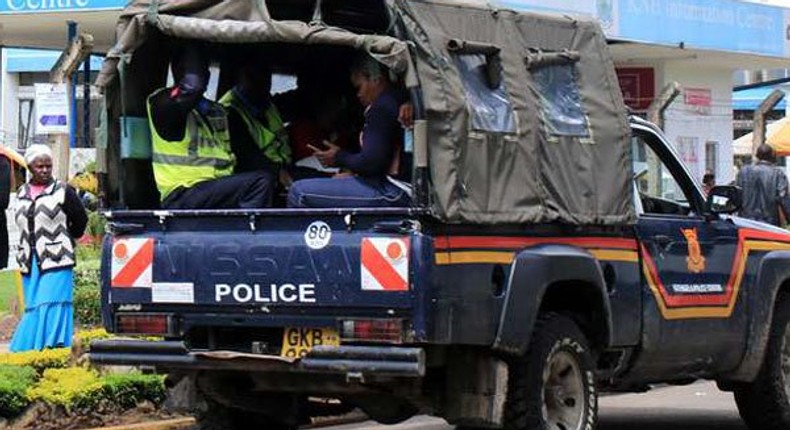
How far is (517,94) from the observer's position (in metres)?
8.36

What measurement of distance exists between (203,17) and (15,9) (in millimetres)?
15023

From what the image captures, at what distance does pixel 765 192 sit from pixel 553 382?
956cm

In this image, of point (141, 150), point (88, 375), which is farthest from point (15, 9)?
point (141, 150)

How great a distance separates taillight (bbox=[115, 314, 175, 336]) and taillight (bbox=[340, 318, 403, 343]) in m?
1.09

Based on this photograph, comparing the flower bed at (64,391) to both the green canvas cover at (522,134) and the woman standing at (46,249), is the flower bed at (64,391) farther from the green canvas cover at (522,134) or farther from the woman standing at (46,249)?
the green canvas cover at (522,134)

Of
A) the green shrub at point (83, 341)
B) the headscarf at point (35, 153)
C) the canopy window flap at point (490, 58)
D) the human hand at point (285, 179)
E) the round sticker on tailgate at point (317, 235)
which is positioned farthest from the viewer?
the headscarf at point (35, 153)

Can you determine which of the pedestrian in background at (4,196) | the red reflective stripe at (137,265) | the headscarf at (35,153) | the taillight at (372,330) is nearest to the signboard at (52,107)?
the pedestrian in background at (4,196)

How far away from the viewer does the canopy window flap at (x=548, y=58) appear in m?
8.54

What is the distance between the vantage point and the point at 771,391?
33.9 ft

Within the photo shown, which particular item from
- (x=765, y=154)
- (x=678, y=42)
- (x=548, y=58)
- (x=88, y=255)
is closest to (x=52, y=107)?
(x=88, y=255)

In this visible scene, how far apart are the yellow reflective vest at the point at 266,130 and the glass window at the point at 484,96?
1.51m

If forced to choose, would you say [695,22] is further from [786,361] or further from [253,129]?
[253,129]

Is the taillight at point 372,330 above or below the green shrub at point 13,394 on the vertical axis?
above

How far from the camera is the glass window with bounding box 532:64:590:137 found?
858 cm
